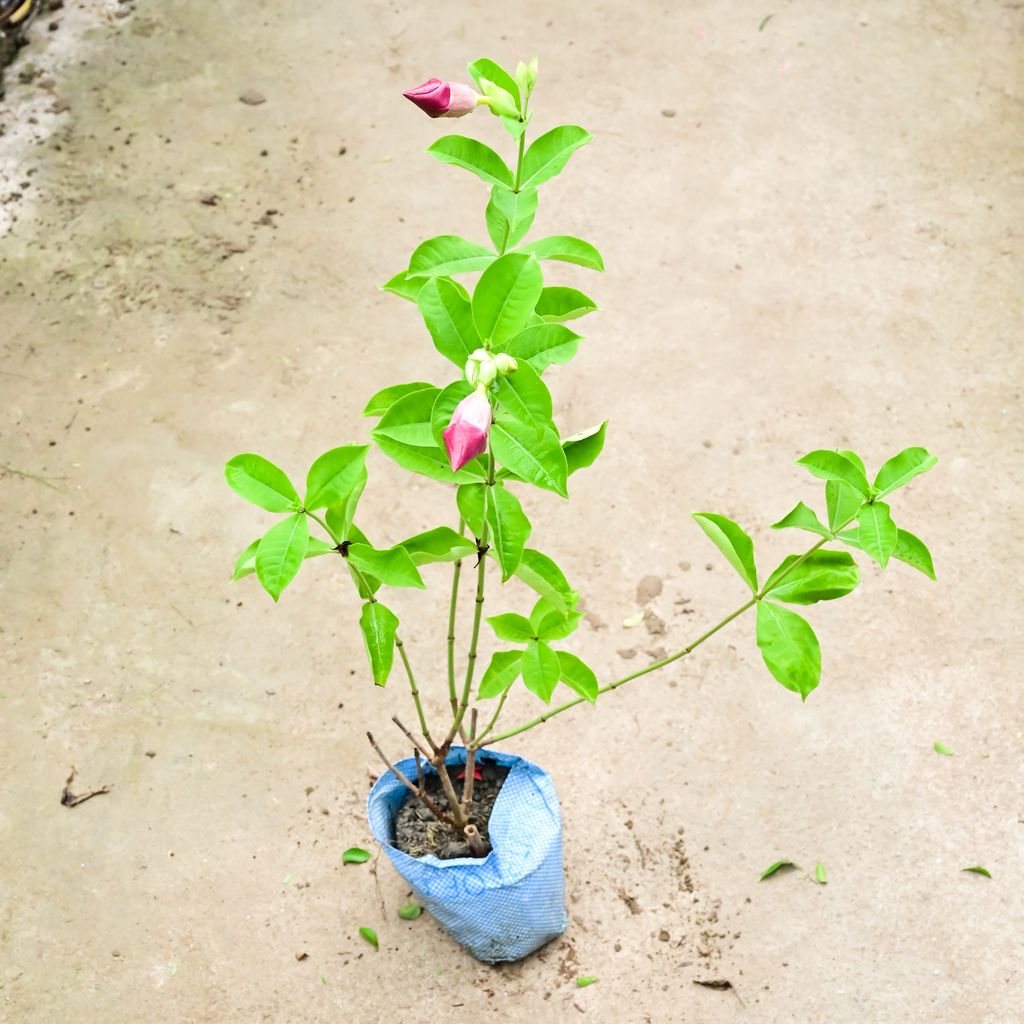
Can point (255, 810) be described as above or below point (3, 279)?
below

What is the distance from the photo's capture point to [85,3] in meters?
4.18

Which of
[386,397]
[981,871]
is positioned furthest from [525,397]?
[981,871]

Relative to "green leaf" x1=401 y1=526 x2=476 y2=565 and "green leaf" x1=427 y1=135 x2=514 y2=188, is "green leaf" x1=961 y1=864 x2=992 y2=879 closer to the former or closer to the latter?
"green leaf" x1=401 y1=526 x2=476 y2=565

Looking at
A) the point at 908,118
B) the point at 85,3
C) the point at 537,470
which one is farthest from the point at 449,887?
the point at 85,3

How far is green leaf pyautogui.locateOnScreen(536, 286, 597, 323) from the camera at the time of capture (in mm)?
1568

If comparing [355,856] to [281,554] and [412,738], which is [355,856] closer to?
[412,738]

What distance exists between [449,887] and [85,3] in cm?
355

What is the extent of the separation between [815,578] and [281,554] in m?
0.71

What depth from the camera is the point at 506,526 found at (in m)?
1.45

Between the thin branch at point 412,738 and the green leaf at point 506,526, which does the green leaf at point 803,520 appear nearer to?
the green leaf at point 506,526

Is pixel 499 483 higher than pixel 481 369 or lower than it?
lower

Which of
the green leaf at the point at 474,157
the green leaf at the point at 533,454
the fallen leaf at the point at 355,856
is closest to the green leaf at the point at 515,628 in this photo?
the green leaf at the point at 533,454

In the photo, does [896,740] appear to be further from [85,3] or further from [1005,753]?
[85,3]

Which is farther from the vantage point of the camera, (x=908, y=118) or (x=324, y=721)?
(x=908, y=118)
